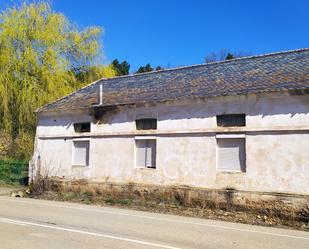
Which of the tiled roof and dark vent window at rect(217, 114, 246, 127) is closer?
dark vent window at rect(217, 114, 246, 127)

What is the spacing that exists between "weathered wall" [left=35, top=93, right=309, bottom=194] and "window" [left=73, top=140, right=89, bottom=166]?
0.31 metres

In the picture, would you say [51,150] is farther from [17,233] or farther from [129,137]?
[17,233]

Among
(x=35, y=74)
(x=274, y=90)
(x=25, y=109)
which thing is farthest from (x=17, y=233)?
(x=35, y=74)

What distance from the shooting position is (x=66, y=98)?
74.0ft

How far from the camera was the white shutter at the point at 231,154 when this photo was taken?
14.9m

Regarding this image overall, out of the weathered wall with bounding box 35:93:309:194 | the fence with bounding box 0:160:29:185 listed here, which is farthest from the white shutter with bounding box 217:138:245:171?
the fence with bounding box 0:160:29:185

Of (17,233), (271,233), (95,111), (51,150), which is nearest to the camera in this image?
(17,233)

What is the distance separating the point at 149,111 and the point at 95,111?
10.6 feet

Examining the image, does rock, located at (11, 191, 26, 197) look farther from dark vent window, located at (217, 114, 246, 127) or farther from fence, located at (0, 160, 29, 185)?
dark vent window, located at (217, 114, 246, 127)

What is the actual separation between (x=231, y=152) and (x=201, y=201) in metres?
2.28

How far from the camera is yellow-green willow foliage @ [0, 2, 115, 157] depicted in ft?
87.2

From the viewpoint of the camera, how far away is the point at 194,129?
16.0 meters

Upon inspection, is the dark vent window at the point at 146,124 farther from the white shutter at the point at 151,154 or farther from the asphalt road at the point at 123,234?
the asphalt road at the point at 123,234

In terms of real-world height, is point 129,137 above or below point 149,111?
below
